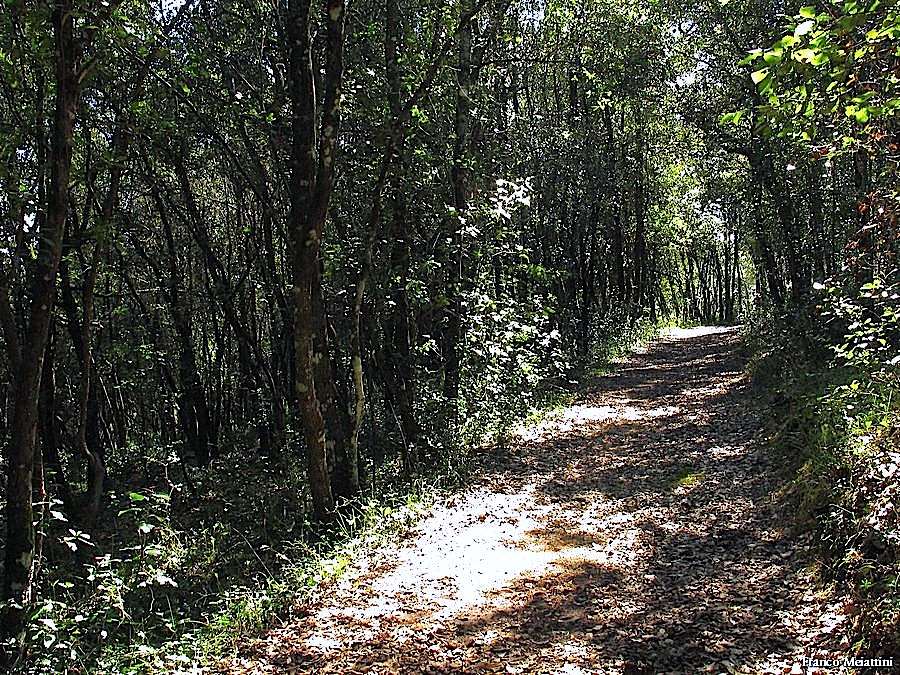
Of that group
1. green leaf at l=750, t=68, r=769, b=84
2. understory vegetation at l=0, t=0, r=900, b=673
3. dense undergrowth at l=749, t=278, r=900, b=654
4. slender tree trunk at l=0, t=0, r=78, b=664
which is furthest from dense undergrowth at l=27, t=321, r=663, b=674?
green leaf at l=750, t=68, r=769, b=84

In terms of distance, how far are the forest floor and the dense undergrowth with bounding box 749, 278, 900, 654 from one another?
0.90 feet

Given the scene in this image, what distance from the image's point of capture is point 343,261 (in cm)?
1015

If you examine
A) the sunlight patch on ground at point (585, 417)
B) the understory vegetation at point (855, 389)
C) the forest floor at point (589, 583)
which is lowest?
the forest floor at point (589, 583)

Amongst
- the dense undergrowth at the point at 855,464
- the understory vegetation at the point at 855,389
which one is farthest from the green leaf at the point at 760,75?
the dense undergrowth at the point at 855,464

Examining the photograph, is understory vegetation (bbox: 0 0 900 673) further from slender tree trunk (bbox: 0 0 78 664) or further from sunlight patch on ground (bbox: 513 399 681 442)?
sunlight patch on ground (bbox: 513 399 681 442)

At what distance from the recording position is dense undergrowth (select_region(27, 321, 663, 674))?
5.64 meters

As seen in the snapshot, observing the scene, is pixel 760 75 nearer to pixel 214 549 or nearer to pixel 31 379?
pixel 31 379

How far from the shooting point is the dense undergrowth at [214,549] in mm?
5637

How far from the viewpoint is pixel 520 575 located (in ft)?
21.9

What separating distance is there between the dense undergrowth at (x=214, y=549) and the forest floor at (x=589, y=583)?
0.41m

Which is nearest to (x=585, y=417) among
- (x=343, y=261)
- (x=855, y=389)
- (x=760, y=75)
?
(x=343, y=261)

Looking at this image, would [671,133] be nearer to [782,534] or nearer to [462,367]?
[462,367]

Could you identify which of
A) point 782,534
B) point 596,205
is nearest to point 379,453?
point 782,534

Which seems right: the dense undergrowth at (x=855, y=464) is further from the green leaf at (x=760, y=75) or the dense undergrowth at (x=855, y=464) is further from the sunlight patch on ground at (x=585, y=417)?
the green leaf at (x=760, y=75)
